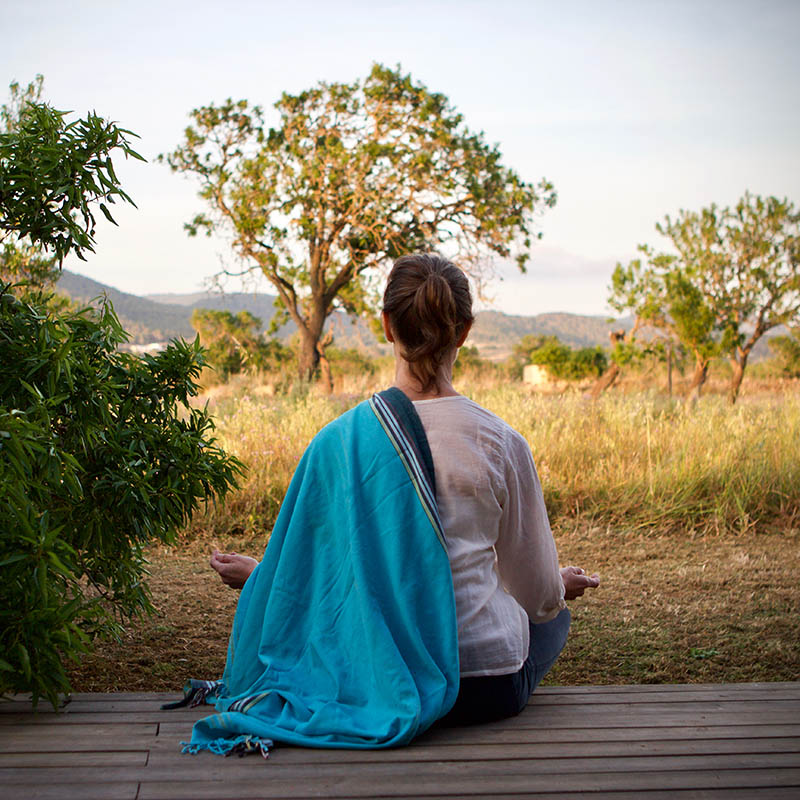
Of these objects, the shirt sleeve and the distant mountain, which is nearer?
the shirt sleeve

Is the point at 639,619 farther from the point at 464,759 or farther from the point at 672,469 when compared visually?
the point at 464,759

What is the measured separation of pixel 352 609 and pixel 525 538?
43 cm

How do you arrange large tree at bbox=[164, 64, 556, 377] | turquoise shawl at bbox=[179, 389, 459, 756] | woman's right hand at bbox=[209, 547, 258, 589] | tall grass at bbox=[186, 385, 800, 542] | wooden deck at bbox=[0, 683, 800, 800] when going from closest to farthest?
wooden deck at bbox=[0, 683, 800, 800] → turquoise shawl at bbox=[179, 389, 459, 756] → woman's right hand at bbox=[209, 547, 258, 589] → tall grass at bbox=[186, 385, 800, 542] → large tree at bbox=[164, 64, 556, 377]

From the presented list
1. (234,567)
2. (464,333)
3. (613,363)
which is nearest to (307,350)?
(613,363)

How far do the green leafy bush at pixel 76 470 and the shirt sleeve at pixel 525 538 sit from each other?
3.22ft

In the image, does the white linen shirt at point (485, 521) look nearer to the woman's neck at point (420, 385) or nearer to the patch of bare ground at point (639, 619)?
the woman's neck at point (420, 385)

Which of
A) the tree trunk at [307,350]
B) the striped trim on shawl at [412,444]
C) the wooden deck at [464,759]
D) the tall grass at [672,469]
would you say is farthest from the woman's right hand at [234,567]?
the tree trunk at [307,350]

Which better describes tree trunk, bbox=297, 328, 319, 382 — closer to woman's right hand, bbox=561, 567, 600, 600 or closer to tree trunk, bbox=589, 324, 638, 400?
tree trunk, bbox=589, 324, 638, 400

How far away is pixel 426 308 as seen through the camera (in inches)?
68.8

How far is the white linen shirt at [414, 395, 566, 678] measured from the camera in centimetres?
177

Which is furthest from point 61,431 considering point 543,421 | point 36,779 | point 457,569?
point 543,421

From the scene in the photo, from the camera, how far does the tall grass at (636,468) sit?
5.45 metres

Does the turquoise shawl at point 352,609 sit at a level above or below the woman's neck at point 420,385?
below

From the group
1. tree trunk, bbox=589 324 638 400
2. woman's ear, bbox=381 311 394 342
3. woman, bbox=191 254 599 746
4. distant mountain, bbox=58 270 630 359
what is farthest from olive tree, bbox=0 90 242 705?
tree trunk, bbox=589 324 638 400
